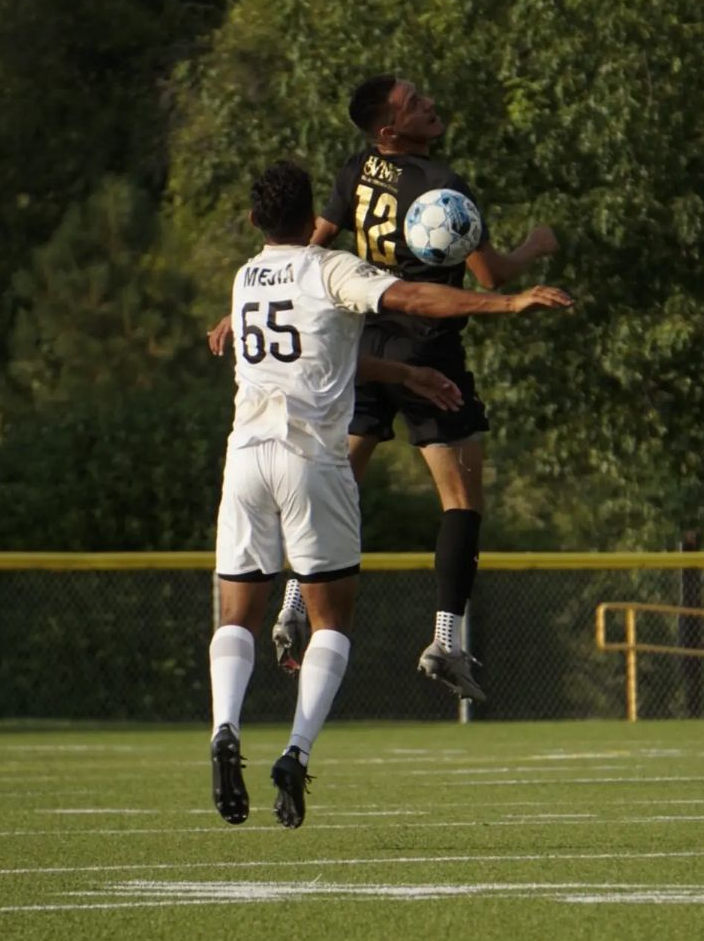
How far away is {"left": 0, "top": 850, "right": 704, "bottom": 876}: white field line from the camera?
8.98 metres

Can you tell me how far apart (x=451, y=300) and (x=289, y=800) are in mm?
1664

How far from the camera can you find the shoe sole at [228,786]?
8.45 meters

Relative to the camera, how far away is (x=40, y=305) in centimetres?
3675

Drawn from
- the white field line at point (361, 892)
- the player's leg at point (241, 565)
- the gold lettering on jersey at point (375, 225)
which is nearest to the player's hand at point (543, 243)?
the gold lettering on jersey at point (375, 225)

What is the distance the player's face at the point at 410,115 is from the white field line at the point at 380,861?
277 cm

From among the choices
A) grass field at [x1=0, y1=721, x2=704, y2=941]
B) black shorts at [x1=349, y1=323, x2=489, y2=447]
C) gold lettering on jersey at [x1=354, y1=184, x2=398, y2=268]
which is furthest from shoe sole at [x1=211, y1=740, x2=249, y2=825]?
gold lettering on jersey at [x1=354, y1=184, x2=398, y2=268]

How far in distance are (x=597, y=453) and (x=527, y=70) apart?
3492 millimetres

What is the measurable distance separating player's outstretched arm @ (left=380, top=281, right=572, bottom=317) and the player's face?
5.13 feet

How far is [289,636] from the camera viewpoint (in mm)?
10078

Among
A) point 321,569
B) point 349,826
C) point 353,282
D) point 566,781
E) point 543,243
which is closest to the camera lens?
point 353,282

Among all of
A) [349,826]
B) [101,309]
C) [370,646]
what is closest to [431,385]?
[349,826]

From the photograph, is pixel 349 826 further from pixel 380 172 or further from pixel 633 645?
→ pixel 633 645

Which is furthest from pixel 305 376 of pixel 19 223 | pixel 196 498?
pixel 19 223

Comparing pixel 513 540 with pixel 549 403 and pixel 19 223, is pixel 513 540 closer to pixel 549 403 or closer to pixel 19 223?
pixel 549 403
